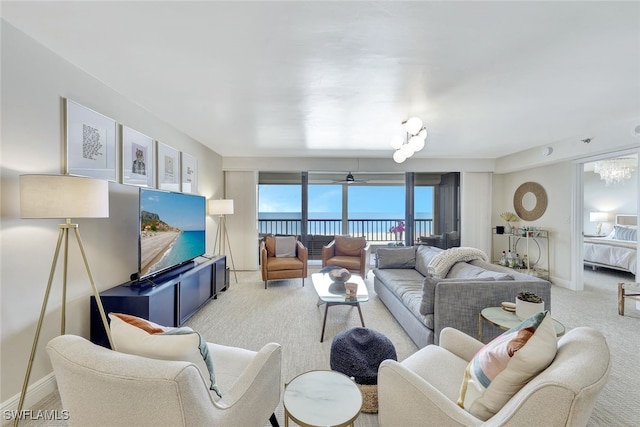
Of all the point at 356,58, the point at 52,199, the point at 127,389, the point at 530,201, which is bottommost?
the point at 127,389

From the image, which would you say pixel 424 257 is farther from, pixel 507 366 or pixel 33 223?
pixel 33 223

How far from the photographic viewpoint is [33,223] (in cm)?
173

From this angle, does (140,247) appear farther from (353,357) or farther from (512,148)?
(512,148)

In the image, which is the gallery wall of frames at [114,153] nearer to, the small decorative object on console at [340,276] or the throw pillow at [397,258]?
the small decorative object on console at [340,276]

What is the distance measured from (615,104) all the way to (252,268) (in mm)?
5555

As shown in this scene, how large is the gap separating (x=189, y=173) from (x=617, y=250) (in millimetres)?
7418

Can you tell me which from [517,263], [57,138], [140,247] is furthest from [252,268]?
[517,263]

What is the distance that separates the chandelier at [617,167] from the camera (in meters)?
5.50

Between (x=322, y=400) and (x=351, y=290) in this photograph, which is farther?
(x=351, y=290)

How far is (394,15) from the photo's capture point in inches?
58.3

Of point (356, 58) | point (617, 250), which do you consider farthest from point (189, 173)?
point (617, 250)

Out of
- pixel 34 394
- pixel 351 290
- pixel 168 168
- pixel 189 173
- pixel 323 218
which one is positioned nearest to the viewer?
pixel 34 394

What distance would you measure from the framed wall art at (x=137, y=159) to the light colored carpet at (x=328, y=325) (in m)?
1.63

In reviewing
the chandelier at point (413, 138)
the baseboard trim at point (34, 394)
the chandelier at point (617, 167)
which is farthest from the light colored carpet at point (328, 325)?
the chandelier at point (617, 167)
